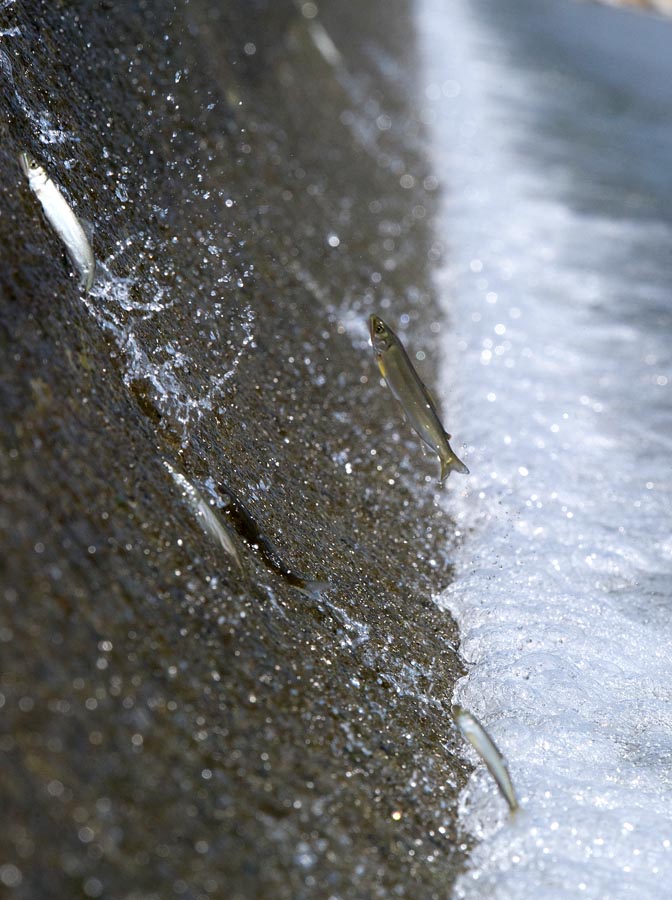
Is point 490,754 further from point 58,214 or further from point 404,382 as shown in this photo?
point 58,214

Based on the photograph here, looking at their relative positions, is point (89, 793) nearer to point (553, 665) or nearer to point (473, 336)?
point (553, 665)

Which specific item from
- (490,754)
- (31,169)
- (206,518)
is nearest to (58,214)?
(31,169)

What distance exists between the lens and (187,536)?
221 centimetres

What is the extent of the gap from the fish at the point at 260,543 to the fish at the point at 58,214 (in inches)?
26.2

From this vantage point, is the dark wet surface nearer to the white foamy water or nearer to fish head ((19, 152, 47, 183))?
fish head ((19, 152, 47, 183))

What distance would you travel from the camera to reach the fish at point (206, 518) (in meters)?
2.28

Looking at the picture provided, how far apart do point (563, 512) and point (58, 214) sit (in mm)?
2153

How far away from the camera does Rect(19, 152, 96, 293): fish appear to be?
2342mm

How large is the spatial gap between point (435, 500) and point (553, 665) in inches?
34.6

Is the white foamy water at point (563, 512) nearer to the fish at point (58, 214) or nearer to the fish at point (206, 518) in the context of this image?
the fish at point (206, 518)

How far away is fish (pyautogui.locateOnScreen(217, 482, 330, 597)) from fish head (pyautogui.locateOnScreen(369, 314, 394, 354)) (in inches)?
27.8

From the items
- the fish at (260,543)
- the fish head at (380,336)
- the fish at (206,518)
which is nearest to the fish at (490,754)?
the fish at (260,543)

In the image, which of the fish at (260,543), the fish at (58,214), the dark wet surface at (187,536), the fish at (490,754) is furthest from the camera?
the fish at (260,543)

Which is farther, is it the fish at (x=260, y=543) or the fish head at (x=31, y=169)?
the fish at (x=260, y=543)
